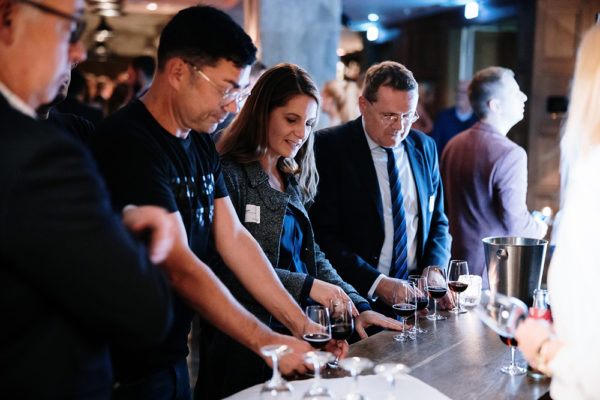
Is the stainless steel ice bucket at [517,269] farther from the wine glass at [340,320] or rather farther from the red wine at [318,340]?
the red wine at [318,340]

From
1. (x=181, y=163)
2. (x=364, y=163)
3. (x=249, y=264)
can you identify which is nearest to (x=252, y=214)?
(x=249, y=264)

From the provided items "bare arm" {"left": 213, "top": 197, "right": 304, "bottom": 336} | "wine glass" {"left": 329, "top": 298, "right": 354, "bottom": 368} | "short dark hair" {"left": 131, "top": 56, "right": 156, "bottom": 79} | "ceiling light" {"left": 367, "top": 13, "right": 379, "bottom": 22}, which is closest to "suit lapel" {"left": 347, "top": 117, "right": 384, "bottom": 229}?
"bare arm" {"left": 213, "top": 197, "right": 304, "bottom": 336}

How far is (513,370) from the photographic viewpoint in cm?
179

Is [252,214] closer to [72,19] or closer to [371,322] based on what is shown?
[371,322]

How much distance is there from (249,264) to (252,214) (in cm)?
29

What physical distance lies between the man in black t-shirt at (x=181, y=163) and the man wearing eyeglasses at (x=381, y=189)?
3.49ft

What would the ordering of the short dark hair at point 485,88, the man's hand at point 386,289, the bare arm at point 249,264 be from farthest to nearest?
the short dark hair at point 485,88 < the man's hand at point 386,289 < the bare arm at point 249,264

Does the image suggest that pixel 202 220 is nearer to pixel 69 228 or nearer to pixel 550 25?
pixel 69 228

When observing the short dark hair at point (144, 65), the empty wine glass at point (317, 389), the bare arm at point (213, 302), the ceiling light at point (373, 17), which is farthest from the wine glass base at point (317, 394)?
the ceiling light at point (373, 17)

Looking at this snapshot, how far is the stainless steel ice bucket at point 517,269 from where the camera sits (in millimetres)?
2254

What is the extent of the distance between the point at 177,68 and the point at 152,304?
2.75 ft

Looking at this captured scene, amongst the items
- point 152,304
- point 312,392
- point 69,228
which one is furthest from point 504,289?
point 69,228

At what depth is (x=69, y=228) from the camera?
3.14ft

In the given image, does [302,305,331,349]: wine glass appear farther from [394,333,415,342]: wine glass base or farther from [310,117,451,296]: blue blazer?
[310,117,451,296]: blue blazer
